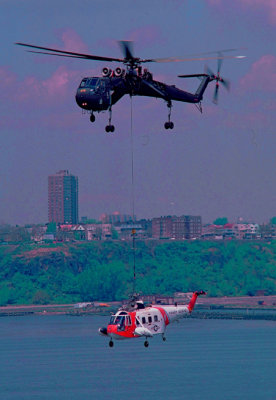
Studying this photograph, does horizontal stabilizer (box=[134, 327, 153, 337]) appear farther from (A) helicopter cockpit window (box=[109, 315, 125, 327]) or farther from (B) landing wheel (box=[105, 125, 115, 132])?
(B) landing wheel (box=[105, 125, 115, 132])

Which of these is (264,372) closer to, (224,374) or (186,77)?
(224,374)

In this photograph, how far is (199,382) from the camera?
171 meters

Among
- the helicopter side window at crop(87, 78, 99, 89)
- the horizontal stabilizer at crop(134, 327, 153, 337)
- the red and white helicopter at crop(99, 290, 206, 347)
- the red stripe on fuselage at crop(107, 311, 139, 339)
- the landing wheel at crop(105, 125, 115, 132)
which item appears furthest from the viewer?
the helicopter side window at crop(87, 78, 99, 89)

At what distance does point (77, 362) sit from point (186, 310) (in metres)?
128

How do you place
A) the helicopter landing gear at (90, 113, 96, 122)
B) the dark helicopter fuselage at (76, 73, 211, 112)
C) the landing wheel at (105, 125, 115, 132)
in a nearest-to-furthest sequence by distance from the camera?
the landing wheel at (105, 125, 115, 132), the helicopter landing gear at (90, 113, 96, 122), the dark helicopter fuselage at (76, 73, 211, 112)

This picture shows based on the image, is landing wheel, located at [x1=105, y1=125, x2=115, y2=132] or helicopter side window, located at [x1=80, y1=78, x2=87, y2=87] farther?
helicopter side window, located at [x1=80, y1=78, x2=87, y2=87]

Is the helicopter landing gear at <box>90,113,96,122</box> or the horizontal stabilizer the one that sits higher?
the helicopter landing gear at <box>90,113,96,122</box>

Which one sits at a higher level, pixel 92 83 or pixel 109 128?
pixel 92 83

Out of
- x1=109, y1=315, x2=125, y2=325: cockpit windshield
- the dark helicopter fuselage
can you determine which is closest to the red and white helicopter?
x1=109, y1=315, x2=125, y2=325: cockpit windshield

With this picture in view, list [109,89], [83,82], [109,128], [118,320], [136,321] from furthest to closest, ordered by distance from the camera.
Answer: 1. [83,82]
2. [109,89]
3. [118,320]
4. [136,321]
5. [109,128]

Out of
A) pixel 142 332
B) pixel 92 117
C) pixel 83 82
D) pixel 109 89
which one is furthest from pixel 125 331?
pixel 83 82

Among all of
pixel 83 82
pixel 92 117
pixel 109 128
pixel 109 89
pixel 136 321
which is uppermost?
pixel 83 82

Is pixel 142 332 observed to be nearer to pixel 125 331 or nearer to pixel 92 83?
pixel 125 331

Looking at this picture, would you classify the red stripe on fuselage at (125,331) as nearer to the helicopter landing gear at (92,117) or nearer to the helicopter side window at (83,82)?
the helicopter landing gear at (92,117)
